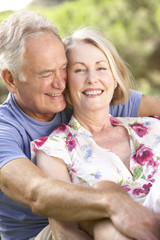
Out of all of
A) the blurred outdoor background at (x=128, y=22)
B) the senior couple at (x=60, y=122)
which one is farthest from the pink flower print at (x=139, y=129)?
the blurred outdoor background at (x=128, y=22)

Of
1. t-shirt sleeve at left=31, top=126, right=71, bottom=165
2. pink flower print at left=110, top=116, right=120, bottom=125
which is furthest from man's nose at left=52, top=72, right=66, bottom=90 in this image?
pink flower print at left=110, top=116, right=120, bottom=125

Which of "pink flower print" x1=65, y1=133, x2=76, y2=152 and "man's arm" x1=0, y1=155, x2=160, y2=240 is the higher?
"man's arm" x1=0, y1=155, x2=160, y2=240

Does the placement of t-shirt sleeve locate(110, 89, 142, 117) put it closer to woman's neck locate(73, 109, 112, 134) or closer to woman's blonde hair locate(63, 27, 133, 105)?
woman's blonde hair locate(63, 27, 133, 105)

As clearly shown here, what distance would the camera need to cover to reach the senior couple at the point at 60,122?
203 cm

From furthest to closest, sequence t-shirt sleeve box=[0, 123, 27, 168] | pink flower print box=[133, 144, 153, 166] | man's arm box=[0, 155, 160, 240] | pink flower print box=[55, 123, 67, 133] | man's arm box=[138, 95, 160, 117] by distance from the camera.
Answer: man's arm box=[138, 95, 160, 117]
pink flower print box=[55, 123, 67, 133]
pink flower print box=[133, 144, 153, 166]
t-shirt sleeve box=[0, 123, 27, 168]
man's arm box=[0, 155, 160, 240]

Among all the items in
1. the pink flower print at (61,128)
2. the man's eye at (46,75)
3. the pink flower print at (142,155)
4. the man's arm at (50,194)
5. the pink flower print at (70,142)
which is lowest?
the pink flower print at (142,155)

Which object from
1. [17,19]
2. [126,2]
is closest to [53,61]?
[17,19]

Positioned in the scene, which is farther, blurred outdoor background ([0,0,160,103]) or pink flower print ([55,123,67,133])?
blurred outdoor background ([0,0,160,103])

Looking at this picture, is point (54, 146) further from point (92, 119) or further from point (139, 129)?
point (139, 129)

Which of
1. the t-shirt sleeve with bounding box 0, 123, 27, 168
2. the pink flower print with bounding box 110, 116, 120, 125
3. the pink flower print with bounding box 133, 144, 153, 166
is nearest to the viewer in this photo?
the t-shirt sleeve with bounding box 0, 123, 27, 168

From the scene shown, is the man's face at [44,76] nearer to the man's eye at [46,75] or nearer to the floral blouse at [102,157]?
the man's eye at [46,75]

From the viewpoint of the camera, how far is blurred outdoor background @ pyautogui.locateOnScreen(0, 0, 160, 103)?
709cm

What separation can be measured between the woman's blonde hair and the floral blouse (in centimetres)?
26

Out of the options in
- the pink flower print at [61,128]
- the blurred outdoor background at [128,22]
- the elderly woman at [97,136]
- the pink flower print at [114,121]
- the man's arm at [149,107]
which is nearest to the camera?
the elderly woman at [97,136]
